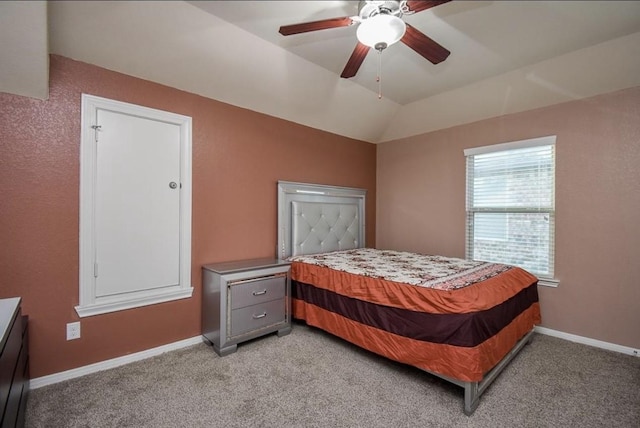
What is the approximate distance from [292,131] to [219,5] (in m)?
1.65

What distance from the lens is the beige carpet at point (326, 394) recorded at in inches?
69.7

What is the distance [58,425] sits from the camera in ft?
5.60

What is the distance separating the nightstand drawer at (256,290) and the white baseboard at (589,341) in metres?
2.72

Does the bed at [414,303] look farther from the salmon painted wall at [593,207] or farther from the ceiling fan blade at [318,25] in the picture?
the ceiling fan blade at [318,25]

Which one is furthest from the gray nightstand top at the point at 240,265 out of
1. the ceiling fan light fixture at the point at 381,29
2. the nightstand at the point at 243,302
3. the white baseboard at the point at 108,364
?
the ceiling fan light fixture at the point at 381,29

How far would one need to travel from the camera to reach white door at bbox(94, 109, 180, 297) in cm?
234

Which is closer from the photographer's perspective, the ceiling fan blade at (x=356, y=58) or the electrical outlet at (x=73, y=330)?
the ceiling fan blade at (x=356, y=58)

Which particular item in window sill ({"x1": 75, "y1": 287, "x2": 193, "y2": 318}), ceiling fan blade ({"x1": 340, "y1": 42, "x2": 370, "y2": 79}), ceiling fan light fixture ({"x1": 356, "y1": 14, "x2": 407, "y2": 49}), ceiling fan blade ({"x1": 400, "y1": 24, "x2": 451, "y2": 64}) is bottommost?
window sill ({"x1": 75, "y1": 287, "x2": 193, "y2": 318})

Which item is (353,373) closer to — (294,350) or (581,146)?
→ (294,350)

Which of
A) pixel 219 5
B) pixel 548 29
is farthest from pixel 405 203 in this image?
pixel 219 5

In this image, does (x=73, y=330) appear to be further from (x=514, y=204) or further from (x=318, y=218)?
(x=514, y=204)

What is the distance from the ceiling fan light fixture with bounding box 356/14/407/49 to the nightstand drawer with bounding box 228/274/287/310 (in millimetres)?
2118

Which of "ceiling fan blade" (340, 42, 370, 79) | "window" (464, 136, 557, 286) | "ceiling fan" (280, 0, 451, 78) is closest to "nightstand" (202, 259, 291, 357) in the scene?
"ceiling fan blade" (340, 42, 370, 79)

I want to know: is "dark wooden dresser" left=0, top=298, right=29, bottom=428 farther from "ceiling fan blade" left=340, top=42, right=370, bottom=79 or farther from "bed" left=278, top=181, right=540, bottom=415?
"ceiling fan blade" left=340, top=42, right=370, bottom=79
